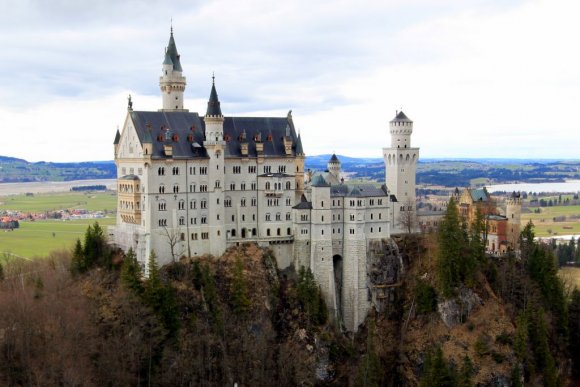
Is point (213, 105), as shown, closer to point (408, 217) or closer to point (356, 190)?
point (356, 190)

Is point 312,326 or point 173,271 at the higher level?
point 173,271

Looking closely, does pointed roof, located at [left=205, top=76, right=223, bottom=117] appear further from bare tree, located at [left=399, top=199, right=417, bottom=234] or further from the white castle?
bare tree, located at [left=399, top=199, right=417, bottom=234]

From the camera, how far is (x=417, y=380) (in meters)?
93.2

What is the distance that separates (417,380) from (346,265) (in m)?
17.3

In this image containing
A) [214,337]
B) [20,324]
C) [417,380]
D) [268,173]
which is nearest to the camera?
[20,324]

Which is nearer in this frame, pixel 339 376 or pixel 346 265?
pixel 339 376

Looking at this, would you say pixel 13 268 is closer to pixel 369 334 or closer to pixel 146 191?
pixel 146 191

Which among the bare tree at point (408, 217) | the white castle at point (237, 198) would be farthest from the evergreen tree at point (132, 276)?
the bare tree at point (408, 217)

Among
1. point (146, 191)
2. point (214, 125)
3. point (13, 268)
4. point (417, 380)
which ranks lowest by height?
point (417, 380)

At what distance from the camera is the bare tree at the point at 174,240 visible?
90.5 metres

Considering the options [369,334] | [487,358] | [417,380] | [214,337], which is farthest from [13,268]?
[487,358]

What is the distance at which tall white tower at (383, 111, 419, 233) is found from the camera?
110688 mm

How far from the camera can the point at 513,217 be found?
107875 mm

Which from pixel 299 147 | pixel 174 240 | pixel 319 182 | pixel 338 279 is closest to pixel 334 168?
pixel 299 147
